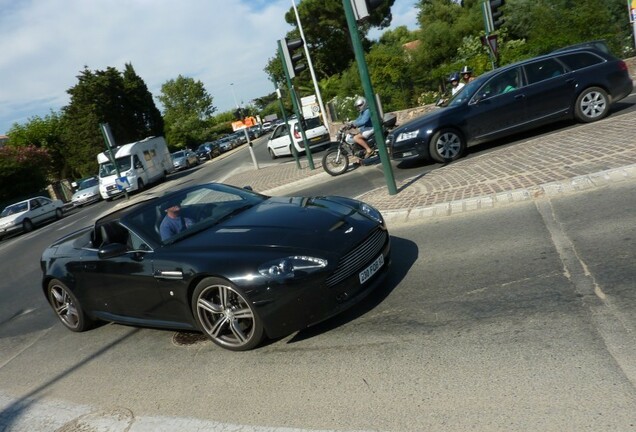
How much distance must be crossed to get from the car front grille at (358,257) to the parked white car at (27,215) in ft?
81.6

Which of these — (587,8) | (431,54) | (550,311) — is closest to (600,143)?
(550,311)

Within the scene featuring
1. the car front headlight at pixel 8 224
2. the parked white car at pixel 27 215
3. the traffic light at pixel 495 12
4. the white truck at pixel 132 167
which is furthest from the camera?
the white truck at pixel 132 167

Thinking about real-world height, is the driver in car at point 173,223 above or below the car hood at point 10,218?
above

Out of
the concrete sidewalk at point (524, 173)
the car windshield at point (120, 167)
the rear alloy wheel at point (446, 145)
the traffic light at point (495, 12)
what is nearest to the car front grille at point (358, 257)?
the concrete sidewalk at point (524, 173)

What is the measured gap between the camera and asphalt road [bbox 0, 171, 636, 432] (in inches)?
115

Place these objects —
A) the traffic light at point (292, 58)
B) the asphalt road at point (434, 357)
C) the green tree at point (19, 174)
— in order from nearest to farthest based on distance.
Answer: the asphalt road at point (434, 357) < the traffic light at point (292, 58) < the green tree at point (19, 174)

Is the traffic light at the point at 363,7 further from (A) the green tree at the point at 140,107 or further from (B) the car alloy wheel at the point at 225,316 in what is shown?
(A) the green tree at the point at 140,107

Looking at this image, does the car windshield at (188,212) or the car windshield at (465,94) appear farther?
the car windshield at (465,94)

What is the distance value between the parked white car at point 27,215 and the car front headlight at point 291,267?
24.8 meters

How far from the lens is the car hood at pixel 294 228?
4.34m

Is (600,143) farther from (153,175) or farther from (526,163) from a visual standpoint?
(153,175)

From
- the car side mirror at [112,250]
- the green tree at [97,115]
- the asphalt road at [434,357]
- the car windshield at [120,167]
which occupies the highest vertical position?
the green tree at [97,115]

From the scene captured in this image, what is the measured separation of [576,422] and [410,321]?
5.42 feet

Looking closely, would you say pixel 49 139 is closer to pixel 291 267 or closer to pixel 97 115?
pixel 97 115
